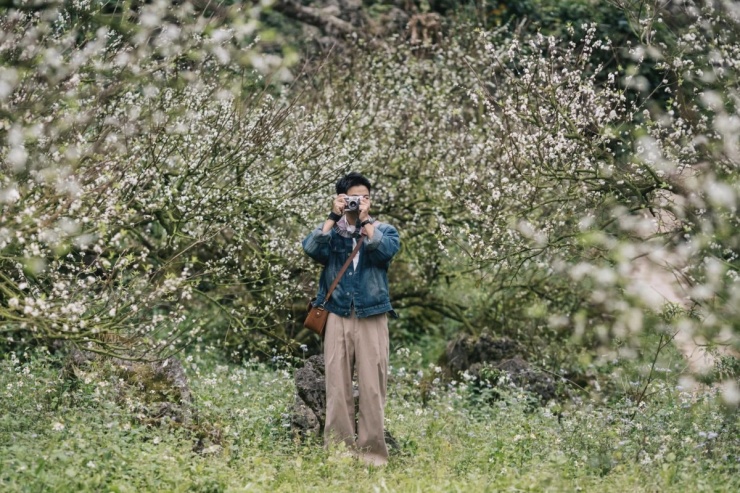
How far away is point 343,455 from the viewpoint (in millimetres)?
6188

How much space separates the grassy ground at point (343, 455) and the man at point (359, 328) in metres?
0.28

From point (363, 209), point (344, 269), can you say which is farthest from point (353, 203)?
point (344, 269)

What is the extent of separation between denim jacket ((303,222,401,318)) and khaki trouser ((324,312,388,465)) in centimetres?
10

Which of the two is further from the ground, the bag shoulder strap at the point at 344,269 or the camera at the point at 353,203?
the camera at the point at 353,203

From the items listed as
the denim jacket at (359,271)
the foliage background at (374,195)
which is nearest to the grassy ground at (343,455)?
the foliage background at (374,195)

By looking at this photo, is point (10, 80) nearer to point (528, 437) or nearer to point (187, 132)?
point (187, 132)

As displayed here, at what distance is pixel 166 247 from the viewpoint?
9.06m

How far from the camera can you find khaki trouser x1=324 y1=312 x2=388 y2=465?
672cm

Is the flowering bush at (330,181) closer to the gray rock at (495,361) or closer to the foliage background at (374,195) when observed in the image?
the foliage background at (374,195)

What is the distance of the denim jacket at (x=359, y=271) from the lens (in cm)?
671

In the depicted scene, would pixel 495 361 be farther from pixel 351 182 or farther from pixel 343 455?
pixel 343 455

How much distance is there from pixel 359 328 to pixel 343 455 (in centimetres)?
97

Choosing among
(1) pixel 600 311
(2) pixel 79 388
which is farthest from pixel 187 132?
(1) pixel 600 311

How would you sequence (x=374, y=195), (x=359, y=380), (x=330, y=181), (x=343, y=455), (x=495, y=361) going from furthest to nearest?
(x=374, y=195) < (x=495, y=361) < (x=330, y=181) < (x=359, y=380) < (x=343, y=455)
